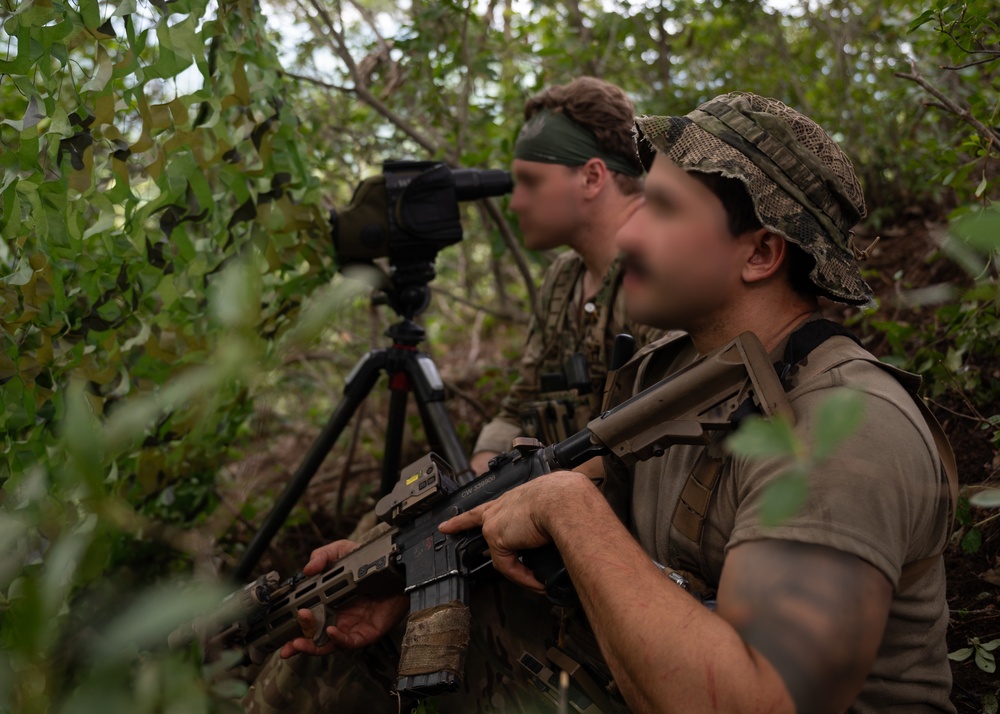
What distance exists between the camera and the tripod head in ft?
9.55

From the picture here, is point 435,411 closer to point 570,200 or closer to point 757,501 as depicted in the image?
point 570,200

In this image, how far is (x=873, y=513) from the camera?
131 centimetres

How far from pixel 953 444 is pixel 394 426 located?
1990 mm

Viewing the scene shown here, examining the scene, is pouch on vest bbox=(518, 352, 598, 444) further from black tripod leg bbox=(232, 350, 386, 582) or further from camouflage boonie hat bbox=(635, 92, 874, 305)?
camouflage boonie hat bbox=(635, 92, 874, 305)

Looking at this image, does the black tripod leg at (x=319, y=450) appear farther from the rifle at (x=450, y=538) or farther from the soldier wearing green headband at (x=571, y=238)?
the rifle at (x=450, y=538)

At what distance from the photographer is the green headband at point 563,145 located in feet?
10.9

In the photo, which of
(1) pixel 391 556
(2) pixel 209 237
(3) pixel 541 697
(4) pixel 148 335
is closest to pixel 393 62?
(2) pixel 209 237

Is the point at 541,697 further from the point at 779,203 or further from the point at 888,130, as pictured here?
the point at 888,130

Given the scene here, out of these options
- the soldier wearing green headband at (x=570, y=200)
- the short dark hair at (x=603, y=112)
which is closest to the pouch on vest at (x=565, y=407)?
the soldier wearing green headband at (x=570, y=200)

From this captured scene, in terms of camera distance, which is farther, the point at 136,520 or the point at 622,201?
the point at 622,201

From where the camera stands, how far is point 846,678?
1247 millimetres

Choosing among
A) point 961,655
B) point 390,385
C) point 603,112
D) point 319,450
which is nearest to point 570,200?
point 603,112

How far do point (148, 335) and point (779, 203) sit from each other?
1920 mm

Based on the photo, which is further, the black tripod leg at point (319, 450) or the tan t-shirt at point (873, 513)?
the black tripod leg at point (319, 450)
